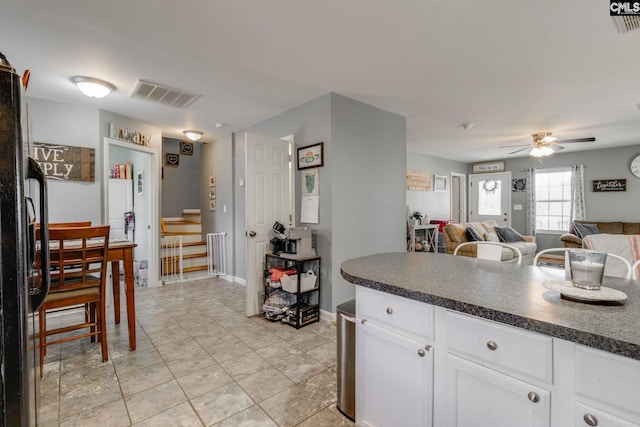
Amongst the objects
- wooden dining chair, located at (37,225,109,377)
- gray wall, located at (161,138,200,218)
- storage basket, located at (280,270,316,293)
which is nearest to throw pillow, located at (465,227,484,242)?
storage basket, located at (280,270,316,293)

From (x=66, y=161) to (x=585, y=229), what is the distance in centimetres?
852

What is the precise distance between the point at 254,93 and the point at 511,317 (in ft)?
10.1

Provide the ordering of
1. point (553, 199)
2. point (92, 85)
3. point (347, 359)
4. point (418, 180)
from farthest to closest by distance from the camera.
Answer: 1. point (553, 199)
2. point (418, 180)
3. point (92, 85)
4. point (347, 359)

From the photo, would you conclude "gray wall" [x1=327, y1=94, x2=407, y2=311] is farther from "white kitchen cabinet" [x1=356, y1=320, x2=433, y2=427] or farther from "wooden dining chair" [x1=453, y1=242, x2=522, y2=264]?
"white kitchen cabinet" [x1=356, y1=320, x2=433, y2=427]

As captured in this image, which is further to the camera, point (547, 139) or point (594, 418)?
point (547, 139)

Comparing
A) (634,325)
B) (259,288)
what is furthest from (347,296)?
(634,325)

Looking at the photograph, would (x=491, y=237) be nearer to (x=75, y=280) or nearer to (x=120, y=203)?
(x=75, y=280)

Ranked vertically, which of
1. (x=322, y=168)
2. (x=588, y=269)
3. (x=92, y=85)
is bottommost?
(x=588, y=269)

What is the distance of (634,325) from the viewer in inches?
33.0

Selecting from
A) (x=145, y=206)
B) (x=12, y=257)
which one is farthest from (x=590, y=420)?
(x=145, y=206)

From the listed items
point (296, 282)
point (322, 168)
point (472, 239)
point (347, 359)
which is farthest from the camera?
point (472, 239)

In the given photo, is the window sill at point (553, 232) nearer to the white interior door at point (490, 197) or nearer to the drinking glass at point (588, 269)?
the white interior door at point (490, 197)

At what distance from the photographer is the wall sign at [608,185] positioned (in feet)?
19.9

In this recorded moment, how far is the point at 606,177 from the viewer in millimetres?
6250
